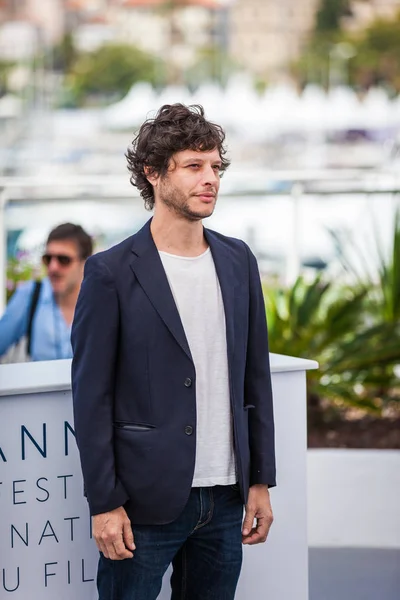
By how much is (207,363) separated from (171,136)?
19.4 inches

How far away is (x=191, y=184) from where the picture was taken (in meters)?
2.13

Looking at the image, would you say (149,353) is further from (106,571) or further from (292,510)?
(292,510)

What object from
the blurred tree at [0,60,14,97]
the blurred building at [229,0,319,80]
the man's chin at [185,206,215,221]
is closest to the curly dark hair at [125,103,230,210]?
the man's chin at [185,206,215,221]

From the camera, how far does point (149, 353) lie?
210cm

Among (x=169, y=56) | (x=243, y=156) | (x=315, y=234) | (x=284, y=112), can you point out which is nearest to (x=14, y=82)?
(x=169, y=56)

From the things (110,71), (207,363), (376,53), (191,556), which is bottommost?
(191,556)

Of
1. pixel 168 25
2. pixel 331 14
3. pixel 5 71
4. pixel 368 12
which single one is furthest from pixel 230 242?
pixel 168 25

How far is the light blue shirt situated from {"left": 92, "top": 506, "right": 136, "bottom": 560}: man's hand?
148cm

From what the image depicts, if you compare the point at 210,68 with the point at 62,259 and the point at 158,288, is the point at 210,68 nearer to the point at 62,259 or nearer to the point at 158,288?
the point at 62,259

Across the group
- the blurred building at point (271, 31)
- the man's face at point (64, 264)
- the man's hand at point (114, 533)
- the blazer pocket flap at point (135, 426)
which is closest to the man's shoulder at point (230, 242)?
the blazer pocket flap at point (135, 426)

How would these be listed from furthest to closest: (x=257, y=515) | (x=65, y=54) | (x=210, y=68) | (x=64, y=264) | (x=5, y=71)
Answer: (x=65, y=54) < (x=210, y=68) < (x=5, y=71) < (x=64, y=264) < (x=257, y=515)

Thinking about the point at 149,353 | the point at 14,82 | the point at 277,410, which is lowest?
the point at 277,410

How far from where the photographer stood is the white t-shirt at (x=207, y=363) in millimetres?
2168

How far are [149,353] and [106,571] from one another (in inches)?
19.4
